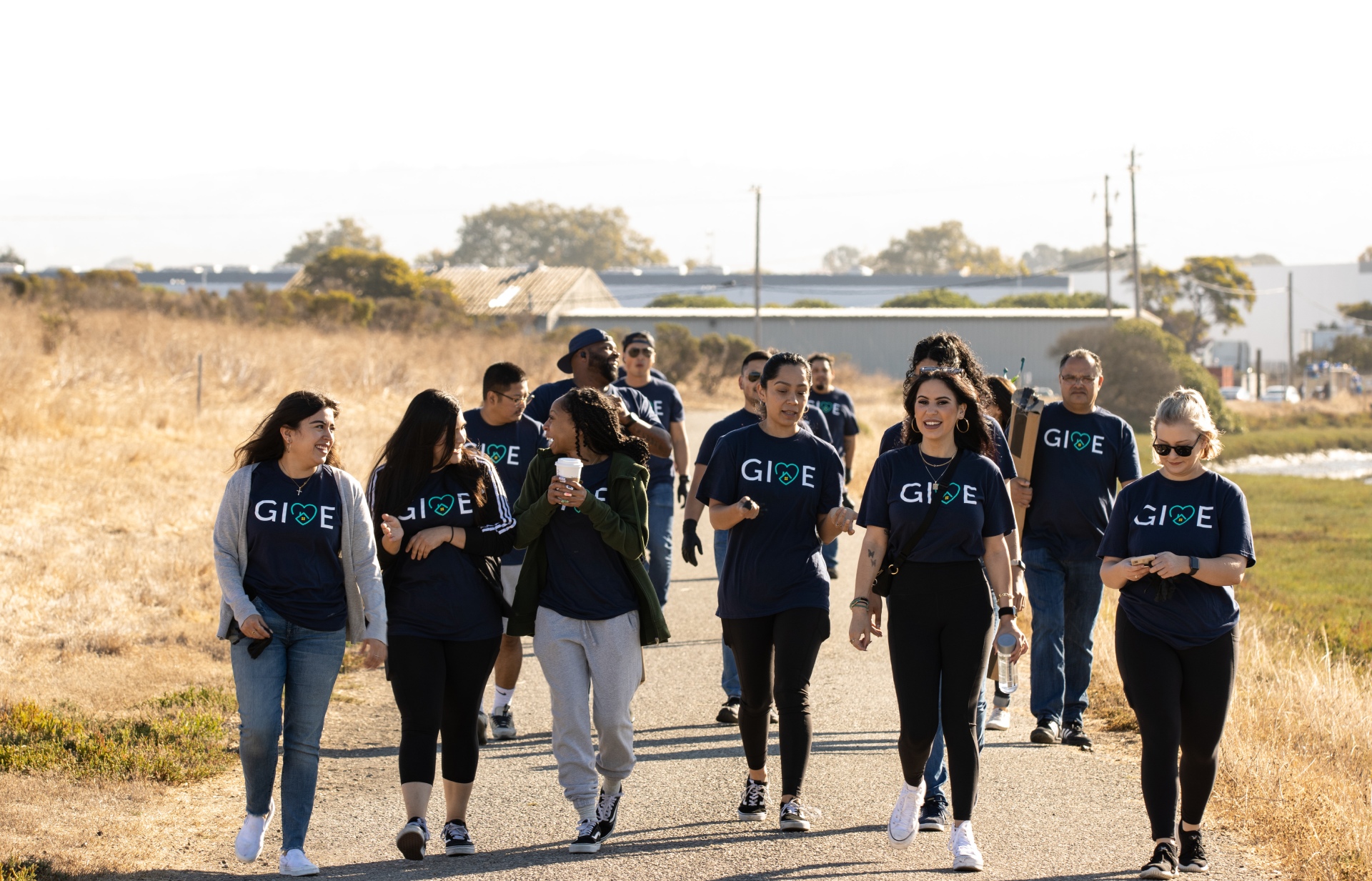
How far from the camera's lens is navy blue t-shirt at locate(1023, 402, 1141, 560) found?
745 centimetres

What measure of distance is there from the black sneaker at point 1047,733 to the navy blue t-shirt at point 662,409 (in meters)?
2.97

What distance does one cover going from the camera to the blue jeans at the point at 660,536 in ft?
29.1

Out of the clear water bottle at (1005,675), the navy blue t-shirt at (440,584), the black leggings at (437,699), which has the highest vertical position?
the navy blue t-shirt at (440,584)

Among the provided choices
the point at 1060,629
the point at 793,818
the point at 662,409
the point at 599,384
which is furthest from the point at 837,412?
the point at 793,818

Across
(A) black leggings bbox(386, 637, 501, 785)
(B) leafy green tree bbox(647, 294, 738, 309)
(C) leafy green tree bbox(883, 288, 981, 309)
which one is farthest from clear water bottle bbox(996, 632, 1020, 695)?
(C) leafy green tree bbox(883, 288, 981, 309)

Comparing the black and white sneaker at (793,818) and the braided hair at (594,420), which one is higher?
the braided hair at (594,420)

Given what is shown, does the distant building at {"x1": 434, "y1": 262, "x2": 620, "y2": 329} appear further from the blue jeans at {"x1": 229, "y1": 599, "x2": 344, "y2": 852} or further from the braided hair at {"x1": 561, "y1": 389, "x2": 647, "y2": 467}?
the blue jeans at {"x1": 229, "y1": 599, "x2": 344, "y2": 852}

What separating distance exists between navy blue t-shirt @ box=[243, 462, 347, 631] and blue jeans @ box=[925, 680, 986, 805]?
2.59m

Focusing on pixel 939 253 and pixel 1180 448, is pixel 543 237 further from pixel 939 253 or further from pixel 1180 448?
pixel 1180 448

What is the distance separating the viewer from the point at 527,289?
71562 millimetres

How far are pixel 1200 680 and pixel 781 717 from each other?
1722mm

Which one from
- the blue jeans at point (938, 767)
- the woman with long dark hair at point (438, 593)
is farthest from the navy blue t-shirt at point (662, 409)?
the blue jeans at point (938, 767)

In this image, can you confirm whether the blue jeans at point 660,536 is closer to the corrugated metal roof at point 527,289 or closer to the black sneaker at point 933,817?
the black sneaker at point 933,817

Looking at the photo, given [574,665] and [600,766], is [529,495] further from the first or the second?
[600,766]
